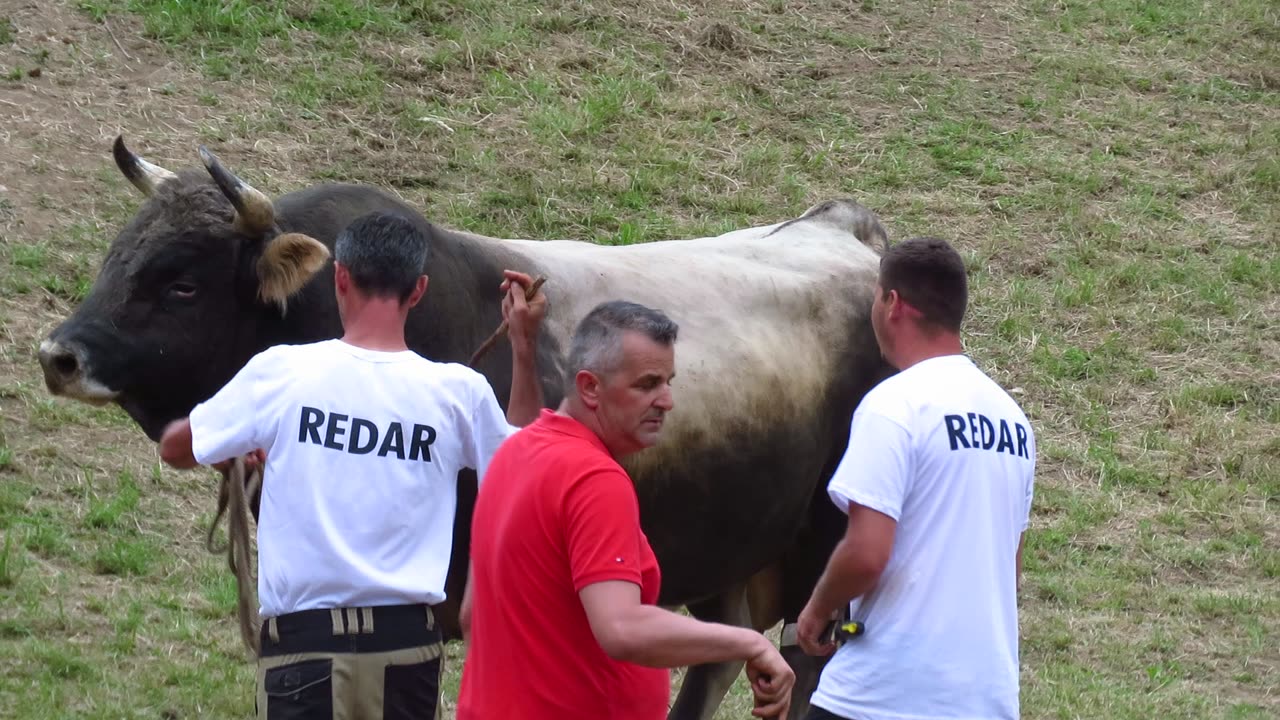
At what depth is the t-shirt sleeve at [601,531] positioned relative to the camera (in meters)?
2.95

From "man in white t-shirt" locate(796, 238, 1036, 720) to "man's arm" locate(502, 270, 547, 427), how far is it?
851 mm

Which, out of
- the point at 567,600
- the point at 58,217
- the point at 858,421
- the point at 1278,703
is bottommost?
the point at 1278,703

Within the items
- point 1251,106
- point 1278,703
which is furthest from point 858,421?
point 1251,106

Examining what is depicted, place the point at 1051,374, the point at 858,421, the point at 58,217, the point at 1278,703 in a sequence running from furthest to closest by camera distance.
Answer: the point at 1051,374 → the point at 58,217 → the point at 1278,703 → the point at 858,421

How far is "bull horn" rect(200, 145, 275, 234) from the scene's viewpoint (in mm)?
4691

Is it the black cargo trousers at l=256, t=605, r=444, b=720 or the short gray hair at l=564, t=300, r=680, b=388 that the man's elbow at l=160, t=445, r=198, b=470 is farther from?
the short gray hair at l=564, t=300, r=680, b=388

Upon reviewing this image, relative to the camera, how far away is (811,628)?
3.68m

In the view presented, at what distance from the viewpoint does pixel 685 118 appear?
42.1 ft

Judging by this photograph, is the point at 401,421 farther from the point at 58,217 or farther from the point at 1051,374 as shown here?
the point at 1051,374

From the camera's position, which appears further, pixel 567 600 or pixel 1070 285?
pixel 1070 285

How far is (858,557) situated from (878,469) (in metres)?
0.20

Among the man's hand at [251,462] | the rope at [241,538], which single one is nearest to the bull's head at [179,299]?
the rope at [241,538]

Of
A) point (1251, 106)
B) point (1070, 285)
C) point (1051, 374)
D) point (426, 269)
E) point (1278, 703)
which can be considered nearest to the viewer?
point (426, 269)

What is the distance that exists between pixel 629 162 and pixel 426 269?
710 cm
